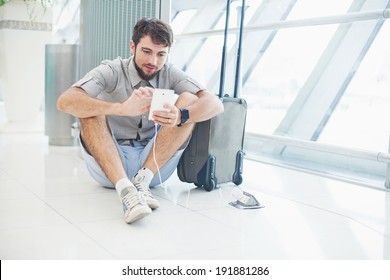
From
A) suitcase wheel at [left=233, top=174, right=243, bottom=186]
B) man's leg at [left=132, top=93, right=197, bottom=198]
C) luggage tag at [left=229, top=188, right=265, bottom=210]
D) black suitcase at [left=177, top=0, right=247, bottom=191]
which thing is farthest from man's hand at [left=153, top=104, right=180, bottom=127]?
suitcase wheel at [left=233, top=174, right=243, bottom=186]

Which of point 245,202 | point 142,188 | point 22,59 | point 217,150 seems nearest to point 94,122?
point 142,188

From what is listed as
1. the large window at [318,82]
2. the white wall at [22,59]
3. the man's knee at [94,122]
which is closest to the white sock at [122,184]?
the man's knee at [94,122]

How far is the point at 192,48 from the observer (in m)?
5.61

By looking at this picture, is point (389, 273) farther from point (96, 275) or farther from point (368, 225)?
point (96, 275)

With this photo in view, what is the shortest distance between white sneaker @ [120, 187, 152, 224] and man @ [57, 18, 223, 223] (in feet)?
0.20

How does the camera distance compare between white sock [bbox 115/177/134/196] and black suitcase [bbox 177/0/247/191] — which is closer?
white sock [bbox 115/177/134/196]

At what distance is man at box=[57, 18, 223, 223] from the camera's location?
5.77 ft

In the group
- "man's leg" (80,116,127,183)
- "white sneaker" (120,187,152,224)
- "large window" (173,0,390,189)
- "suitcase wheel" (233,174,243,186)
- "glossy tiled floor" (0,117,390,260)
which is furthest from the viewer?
"large window" (173,0,390,189)

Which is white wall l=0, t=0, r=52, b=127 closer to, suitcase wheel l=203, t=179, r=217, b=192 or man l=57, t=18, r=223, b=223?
man l=57, t=18, r=223, b=223

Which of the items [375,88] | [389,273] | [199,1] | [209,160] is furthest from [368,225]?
[199,1]

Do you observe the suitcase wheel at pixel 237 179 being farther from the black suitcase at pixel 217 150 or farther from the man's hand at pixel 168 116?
the man's hand at pixel 168 116

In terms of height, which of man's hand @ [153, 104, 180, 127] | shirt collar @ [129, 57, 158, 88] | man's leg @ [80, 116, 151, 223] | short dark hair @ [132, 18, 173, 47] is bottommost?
man's leg @ [80, 116, 151, 223]

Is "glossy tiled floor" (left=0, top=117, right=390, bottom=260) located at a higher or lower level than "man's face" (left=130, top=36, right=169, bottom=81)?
lower

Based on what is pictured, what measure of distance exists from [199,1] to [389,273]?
14.8 feet
